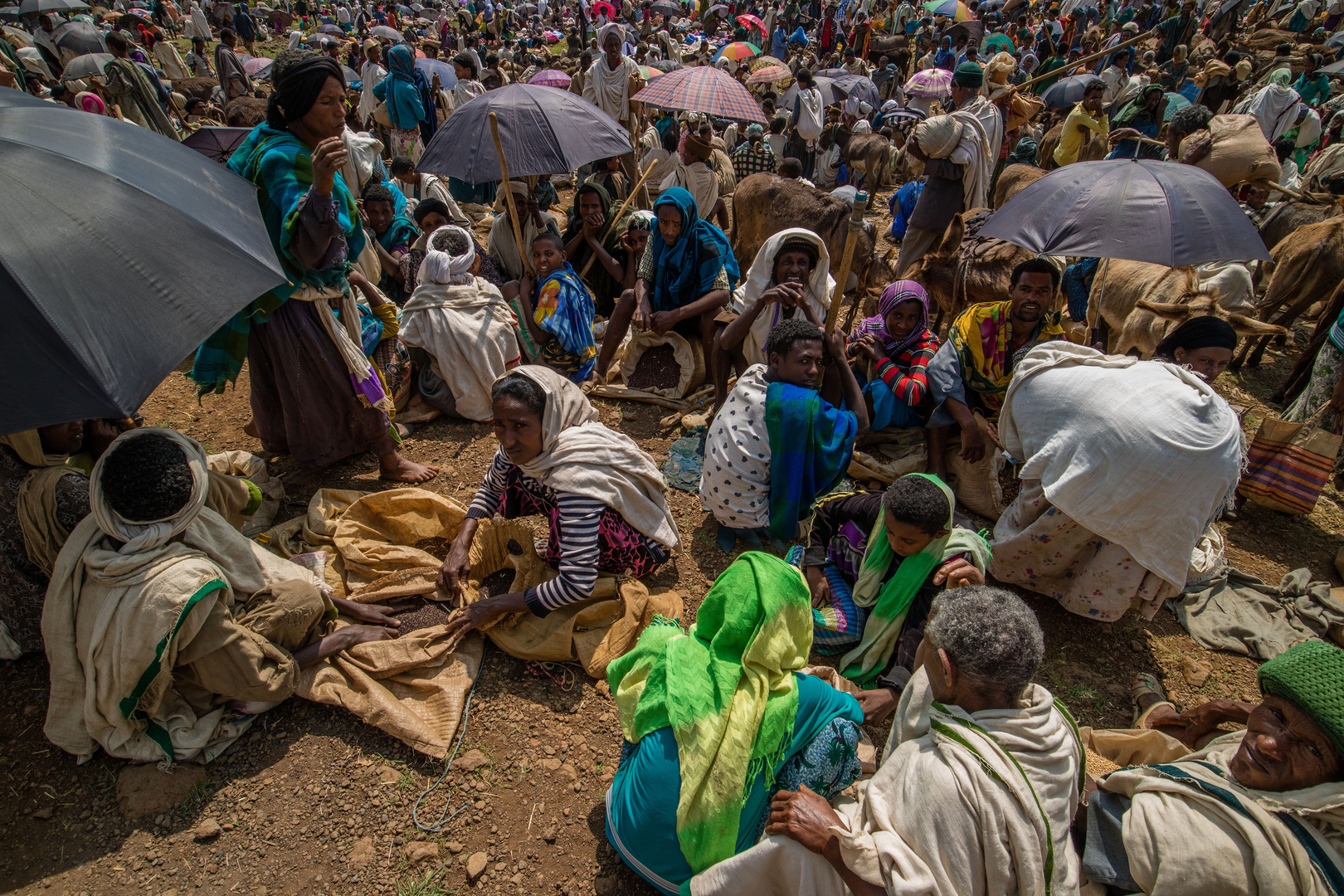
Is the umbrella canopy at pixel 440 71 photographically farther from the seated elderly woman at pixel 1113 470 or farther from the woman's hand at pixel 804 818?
the woman's hand at pixel 804 818

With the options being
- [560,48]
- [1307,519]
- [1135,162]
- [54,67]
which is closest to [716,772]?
[1135,162]

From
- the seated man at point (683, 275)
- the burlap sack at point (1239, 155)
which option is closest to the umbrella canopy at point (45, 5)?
the seated man at point (683, 275)

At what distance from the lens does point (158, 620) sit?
2.36m

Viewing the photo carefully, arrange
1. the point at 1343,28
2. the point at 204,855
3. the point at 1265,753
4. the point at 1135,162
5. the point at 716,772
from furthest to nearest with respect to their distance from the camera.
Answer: the point at 1343,28 → the point at 1135,162 → the point at 204,855 → the point at 716,772 → the point at 1265,753

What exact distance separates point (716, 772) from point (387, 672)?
1649 millimetres

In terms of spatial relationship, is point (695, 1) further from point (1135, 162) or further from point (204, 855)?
point (204, 855)

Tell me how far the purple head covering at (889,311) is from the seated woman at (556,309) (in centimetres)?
212

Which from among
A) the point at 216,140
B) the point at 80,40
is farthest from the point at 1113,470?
the point at 80,40

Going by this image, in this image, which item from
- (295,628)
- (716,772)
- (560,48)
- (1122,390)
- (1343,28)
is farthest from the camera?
(560,48)

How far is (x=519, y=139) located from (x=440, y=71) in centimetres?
694

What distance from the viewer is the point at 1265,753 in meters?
1.72

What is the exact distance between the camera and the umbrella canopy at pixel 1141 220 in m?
3.55

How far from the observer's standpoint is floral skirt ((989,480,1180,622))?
329 centimetres

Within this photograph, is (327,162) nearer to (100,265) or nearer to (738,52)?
(100,265)
